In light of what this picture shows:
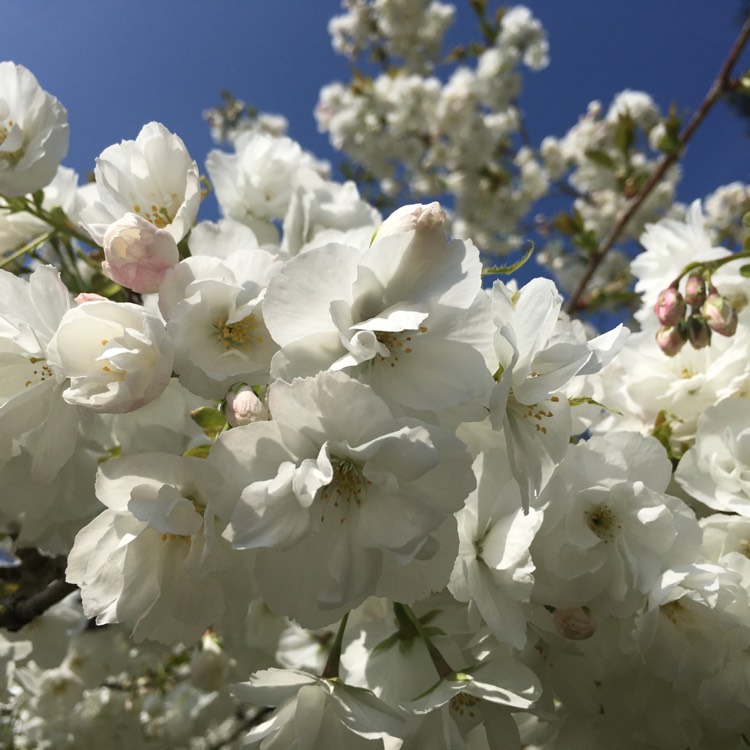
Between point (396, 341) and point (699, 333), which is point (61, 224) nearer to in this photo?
point (396, 341)

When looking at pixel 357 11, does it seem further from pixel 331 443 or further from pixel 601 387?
pixel 331 443

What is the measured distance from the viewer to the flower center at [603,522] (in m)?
0.96

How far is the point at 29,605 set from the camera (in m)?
1.30

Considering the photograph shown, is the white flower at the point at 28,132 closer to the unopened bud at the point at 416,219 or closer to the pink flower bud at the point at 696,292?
the unopened bud at the point at 416,219

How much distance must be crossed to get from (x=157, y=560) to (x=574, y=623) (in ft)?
1.93

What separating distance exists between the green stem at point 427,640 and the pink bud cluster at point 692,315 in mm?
751

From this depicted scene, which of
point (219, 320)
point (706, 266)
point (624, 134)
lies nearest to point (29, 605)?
point (219, 320)

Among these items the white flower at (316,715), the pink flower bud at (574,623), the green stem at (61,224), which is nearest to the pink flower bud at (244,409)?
the white flower at (316,715)

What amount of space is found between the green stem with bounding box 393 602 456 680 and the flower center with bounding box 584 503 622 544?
312 mm

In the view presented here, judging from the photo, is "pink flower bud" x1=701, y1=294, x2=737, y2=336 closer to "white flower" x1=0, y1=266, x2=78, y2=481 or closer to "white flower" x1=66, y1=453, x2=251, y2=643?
"white flower" x1=66, y1=453, x2=251, y2=643

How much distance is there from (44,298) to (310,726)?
0.69m

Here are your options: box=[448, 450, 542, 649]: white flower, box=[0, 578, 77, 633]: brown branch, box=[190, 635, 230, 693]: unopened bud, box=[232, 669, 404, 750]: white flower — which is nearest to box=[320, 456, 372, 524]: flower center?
box=[448, 450, 542, 649]: white flower

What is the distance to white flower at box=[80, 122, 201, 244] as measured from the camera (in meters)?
0.96

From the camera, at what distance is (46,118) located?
1186 millimetres
